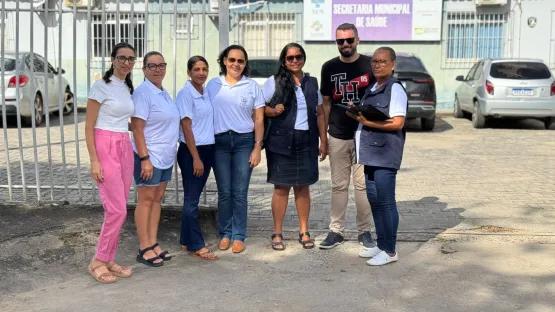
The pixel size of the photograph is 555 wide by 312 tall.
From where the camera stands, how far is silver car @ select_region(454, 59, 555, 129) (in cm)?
1449

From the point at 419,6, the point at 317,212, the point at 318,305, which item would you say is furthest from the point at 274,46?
the point at 318,305

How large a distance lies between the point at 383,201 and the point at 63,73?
11545mm

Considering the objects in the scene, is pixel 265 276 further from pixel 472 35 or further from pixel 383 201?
pixel 472 35

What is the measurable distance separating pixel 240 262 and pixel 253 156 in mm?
874

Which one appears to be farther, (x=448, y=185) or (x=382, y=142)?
(x=448, y=185)

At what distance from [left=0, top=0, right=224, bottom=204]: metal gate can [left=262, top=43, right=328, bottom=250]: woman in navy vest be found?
1.00m

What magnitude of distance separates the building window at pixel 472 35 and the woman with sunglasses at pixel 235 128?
14.4 m

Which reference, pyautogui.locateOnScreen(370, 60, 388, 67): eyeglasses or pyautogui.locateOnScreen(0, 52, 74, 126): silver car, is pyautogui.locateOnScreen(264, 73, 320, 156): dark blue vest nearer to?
pyautogui.locateOnScreen(370, 60, 388, 67): eyeglasses

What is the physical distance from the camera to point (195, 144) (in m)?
5.70

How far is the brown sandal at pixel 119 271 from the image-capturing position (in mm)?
5339

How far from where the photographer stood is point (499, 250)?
6.03m

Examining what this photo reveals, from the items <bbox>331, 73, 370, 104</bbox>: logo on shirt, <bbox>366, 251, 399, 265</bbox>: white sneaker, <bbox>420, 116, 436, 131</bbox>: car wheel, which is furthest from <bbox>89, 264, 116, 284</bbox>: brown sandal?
<bbox>420, 116, 436, 131</bbox>: car wheel

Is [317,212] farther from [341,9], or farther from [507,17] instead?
[507,17]

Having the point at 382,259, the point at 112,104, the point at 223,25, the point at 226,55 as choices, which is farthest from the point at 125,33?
the point at 382,259
